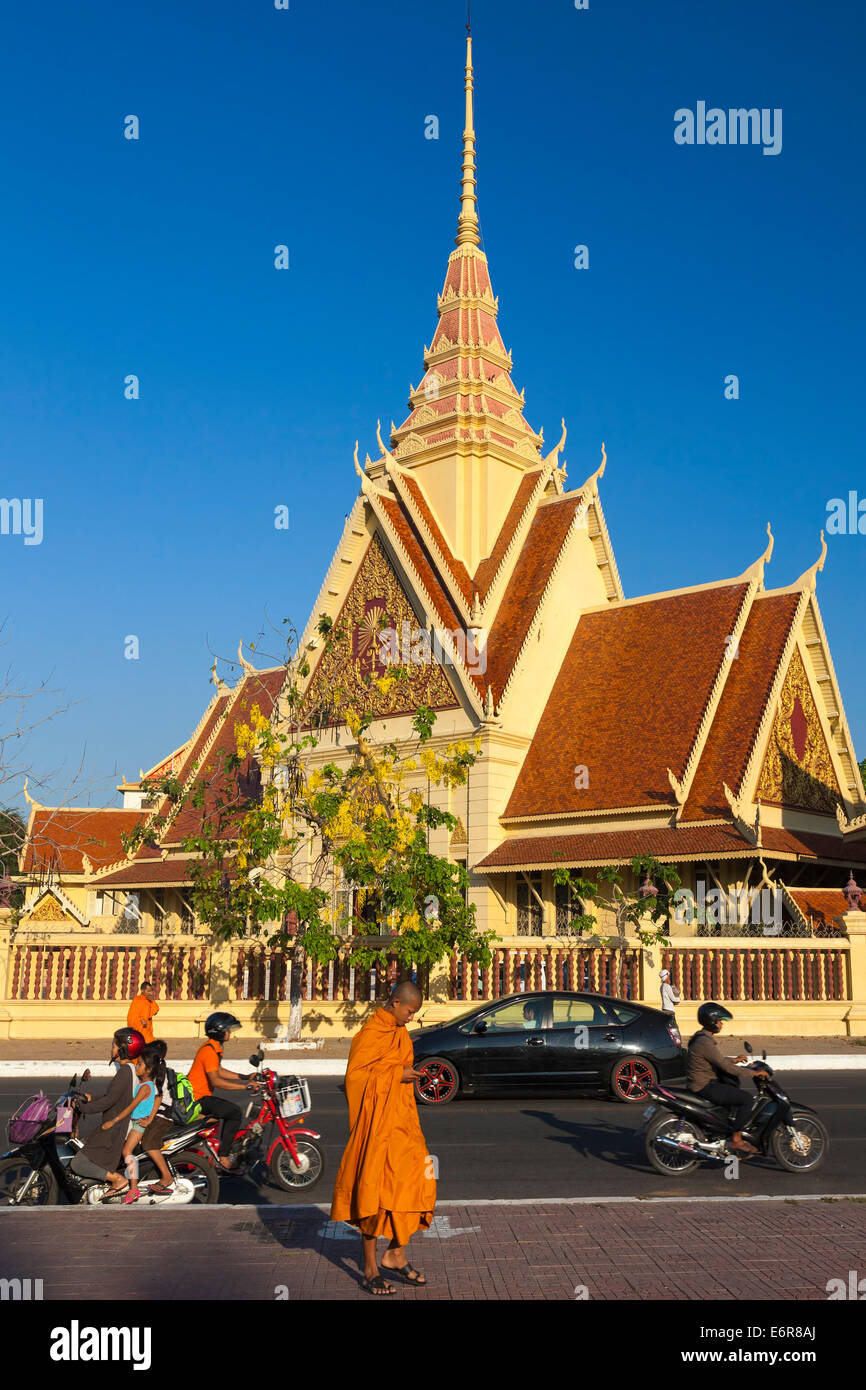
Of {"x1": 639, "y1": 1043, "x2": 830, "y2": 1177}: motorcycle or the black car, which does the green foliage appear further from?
{"x1": 639, "y1": 1043, "x2": 830, "y2": 1177}: motorcycle

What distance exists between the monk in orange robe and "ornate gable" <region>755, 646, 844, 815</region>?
63.9ft

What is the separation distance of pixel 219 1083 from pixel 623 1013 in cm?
673

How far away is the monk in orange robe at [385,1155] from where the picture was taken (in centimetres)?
571

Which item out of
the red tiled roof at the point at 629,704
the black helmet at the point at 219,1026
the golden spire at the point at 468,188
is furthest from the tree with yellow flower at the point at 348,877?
the golden spire at the point at 468,188

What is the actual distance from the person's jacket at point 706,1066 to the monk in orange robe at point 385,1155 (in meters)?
3.93

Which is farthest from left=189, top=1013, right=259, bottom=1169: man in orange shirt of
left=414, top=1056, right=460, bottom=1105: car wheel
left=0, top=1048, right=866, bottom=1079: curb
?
left=0, top=1048, right=866, bottom=1079: curb

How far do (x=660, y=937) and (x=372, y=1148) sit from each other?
15746 millimetres

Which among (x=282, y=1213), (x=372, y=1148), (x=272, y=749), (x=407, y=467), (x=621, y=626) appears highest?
(x=407, y=467)

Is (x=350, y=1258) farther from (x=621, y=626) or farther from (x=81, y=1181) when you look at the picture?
(x=621, y=626)

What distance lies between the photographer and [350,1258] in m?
6.32

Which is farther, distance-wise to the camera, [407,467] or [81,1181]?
[407,467]
